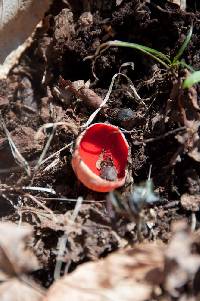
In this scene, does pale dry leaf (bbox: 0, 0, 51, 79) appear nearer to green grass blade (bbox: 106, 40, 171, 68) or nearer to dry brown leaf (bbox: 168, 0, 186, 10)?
green grass blade (bbox: 106, 40, 171, 68)

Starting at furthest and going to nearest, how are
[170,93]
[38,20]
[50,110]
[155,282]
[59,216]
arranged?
[38,20] < [50,110] < [170,93] < [59,216] < [155,282]

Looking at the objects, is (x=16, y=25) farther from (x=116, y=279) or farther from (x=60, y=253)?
(x=116, y=279)

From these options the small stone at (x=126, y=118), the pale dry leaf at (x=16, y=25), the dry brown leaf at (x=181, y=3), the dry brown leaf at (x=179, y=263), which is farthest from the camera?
the pale dry leaf at (x=16, y=25)

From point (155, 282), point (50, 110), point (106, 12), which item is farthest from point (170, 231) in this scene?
point (106, 12)

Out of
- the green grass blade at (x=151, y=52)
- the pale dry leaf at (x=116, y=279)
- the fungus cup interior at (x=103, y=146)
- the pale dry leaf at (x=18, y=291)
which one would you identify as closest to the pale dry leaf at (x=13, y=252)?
the pale dry leaf at (x=18, y=291)

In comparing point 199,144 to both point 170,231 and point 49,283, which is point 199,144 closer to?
point 170,231

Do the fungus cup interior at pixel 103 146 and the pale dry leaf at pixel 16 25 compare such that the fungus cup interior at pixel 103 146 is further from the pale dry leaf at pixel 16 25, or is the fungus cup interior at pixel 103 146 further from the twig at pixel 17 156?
the pale dry leaf at pixel 16 25
